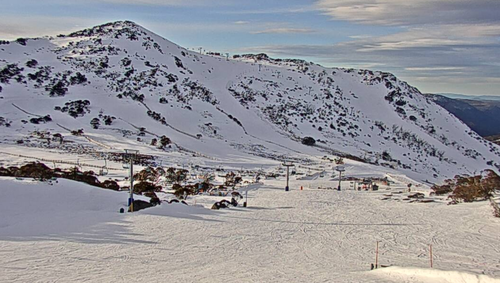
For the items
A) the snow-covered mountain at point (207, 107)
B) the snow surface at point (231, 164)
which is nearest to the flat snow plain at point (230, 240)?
the snow surface at point (231, 164)

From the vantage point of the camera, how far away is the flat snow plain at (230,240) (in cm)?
1153

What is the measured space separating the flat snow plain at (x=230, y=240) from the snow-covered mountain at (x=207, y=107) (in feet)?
94.6

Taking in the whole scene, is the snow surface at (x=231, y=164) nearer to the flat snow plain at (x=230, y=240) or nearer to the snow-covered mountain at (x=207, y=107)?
the flat snow plain at (x=230, y=240)

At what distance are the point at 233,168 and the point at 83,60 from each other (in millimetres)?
54664

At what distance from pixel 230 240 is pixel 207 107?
64231 millimetres

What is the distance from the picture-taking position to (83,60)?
87.8 meters

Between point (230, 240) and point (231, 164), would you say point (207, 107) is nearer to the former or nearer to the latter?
point (231, 164)

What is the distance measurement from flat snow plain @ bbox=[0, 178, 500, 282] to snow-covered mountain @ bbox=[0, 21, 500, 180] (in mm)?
28828

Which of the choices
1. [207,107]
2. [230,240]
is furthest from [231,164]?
[230,240]

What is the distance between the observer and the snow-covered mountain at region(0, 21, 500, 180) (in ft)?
198

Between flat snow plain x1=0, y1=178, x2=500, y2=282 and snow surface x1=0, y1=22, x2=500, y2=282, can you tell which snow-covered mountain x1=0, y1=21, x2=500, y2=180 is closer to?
snow surface x1=0, y1=22, x2=500, y2=282

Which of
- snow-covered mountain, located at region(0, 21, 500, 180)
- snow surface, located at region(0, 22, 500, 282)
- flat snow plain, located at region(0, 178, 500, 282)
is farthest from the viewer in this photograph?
snow-covered mountain, located at region(0, 21, 500, 180)

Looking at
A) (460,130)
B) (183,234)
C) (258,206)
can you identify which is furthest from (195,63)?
(183,234)

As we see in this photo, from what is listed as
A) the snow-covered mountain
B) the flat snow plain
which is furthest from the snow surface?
the snow-covered mountain
